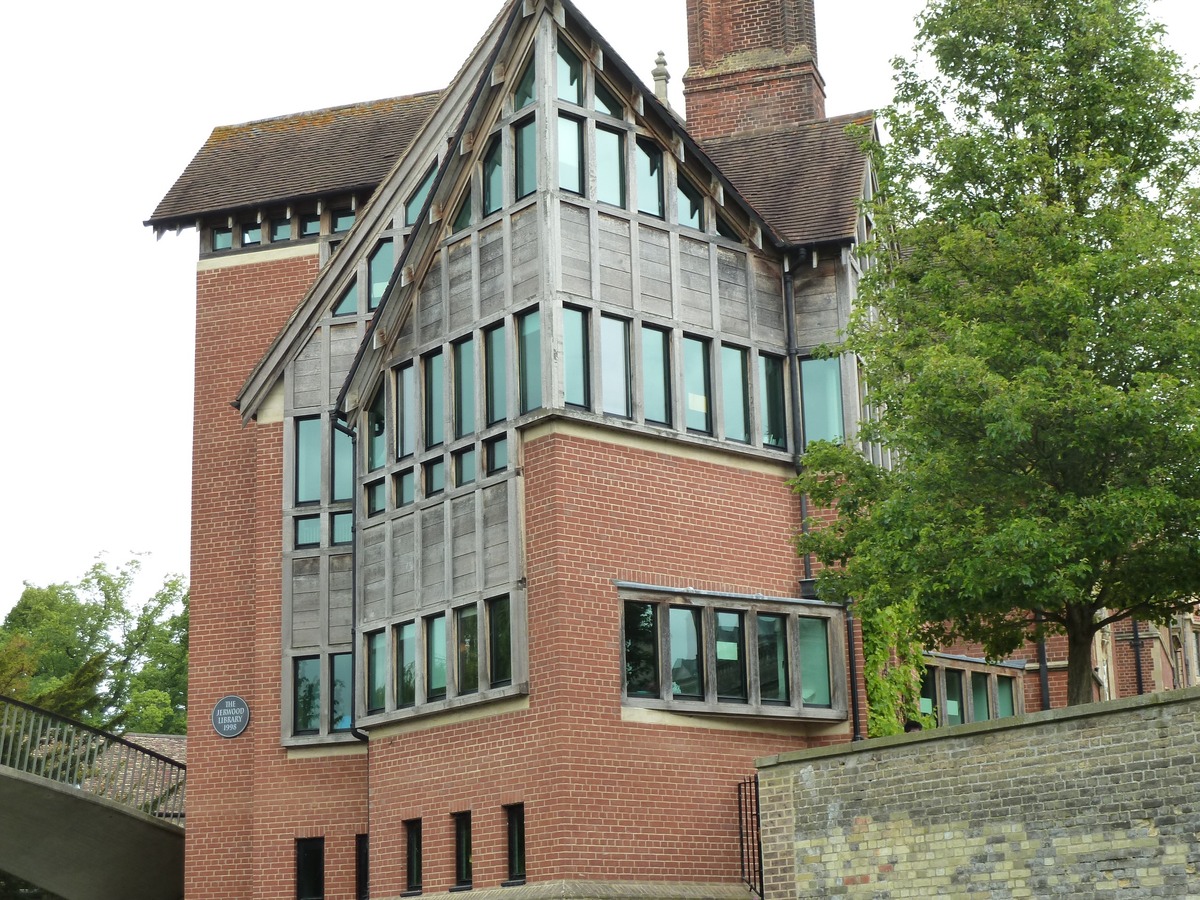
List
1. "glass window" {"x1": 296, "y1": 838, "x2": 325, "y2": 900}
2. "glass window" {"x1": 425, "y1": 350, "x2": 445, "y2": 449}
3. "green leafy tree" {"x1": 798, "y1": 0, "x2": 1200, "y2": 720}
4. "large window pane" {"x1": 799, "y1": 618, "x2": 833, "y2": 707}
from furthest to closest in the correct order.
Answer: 1. "glass window" {"x1": 296, "y1": 838, "x2": 325, "y2": 900}
2. "glass window" {"x1": 425, "y1": 350, "x2": 445, "y2": 449}
3. "large window pane" {"x1": 799, "y1": 618, "x2": 833, "y2": 707}
4. "green leafy tree" {"x1": 798, "y1": 0, "x2": 1200, "y2": 720}

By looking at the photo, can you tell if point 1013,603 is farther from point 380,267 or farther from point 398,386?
point 380,267

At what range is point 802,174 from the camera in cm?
2762

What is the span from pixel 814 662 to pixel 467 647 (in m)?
4.93

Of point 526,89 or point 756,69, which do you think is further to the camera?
point 756,69

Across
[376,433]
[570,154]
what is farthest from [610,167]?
[376,433]

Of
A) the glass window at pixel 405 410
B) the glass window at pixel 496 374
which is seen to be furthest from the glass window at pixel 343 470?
the glass window at pixel 496 374

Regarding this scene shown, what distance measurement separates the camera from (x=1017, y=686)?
98.2ft

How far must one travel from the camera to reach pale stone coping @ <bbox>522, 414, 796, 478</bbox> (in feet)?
74.3

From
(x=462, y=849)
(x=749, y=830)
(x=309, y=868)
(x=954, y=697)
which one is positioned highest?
(x=954, y=697)

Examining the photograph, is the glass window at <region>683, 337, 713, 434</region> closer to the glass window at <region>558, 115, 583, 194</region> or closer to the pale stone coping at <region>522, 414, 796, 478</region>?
the pale stone coping at <region>522, 414, 796, 478</region>

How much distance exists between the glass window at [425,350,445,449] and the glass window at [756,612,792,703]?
5334mm

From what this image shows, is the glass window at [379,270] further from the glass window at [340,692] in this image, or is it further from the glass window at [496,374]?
the glass window at [340,692]

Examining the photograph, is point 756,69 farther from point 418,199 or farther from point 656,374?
point 656,374

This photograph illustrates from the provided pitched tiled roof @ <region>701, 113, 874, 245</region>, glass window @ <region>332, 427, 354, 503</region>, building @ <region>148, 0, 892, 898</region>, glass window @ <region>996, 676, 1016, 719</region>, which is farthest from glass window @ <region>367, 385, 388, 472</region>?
glass window @ <region>996, 676, 1016, 719</region>
